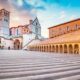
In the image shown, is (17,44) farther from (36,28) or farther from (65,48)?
(65,48)

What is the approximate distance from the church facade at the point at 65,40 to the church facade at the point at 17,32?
34.7 ft

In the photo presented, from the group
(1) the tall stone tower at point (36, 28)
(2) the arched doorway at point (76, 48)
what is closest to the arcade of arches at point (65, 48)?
(2) the arched doorway at point (76, 48)

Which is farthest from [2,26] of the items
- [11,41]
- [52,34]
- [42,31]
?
[52,34]

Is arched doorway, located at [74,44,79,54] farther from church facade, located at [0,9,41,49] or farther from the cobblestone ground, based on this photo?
church facade, located at [0,9,41,49]

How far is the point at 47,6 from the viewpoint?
101 ft

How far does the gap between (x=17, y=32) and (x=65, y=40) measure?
135ft

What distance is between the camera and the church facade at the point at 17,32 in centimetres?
5517

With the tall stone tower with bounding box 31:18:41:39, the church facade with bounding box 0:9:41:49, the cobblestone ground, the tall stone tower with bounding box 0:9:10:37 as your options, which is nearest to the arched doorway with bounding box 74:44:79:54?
the cobblestone ground

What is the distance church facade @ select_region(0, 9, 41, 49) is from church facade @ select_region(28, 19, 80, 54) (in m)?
10.6

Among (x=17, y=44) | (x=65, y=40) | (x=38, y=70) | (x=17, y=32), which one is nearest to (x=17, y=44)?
(x=17, y=44)

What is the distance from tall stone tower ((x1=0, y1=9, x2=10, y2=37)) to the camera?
60.3 meters

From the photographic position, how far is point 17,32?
213 feet

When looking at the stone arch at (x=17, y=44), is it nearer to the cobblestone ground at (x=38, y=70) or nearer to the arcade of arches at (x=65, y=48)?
the arcade of arches at (x=65, y=48)

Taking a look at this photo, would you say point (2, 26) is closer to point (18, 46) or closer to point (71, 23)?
point (18, 46)
